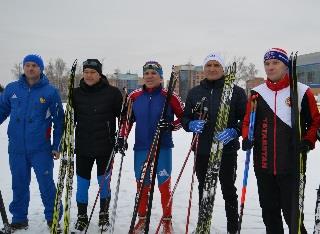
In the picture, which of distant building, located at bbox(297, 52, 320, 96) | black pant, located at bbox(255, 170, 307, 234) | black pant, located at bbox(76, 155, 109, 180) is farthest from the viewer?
distant building, located at bbox(297, 52, 320, 96)

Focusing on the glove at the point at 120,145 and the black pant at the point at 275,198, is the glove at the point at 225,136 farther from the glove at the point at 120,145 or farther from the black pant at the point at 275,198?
the glove at the point at 120,145

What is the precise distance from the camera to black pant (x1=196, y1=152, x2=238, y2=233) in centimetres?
388

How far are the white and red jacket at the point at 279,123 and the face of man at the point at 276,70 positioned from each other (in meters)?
0.05

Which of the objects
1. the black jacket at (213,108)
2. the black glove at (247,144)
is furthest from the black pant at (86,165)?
the black glove at (247,144)

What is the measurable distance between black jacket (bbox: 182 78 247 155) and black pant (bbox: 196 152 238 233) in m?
0.09

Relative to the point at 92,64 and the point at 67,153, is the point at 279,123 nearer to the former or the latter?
the point at 92,64

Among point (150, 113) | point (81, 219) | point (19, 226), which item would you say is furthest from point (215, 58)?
point (19, 226)

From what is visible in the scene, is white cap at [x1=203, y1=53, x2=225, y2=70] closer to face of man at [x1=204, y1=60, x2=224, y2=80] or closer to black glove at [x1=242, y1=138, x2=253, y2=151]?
face of man at [x1=204, y1=60, x2=224, y2=80]

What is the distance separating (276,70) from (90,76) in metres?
2.12

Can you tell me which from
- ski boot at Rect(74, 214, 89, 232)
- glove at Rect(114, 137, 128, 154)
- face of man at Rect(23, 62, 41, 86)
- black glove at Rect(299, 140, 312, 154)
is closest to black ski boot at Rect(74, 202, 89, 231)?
ski boot at Rect(74, 214, 89, 232)

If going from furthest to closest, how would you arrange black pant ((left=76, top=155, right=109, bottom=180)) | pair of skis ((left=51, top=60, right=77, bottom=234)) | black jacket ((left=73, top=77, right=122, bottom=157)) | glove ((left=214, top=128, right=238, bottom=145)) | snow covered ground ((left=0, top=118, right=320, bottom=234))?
snow covered ground ((left=0, top=118, right=320, bottom=234))
black pant ((left=76, top=155, right=109, bottom=180))
black jacket ((left=73, top=77, right=122, bottom=157))
pair of skis ((left=51, top=60, right=77, bottom=234))
glove ((left=214, top=128, right=238, bottom=145))

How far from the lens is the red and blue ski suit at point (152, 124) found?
164 inches

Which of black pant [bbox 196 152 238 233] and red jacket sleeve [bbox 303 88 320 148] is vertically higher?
red jacket sleeve [bbox 303 88 320 148]

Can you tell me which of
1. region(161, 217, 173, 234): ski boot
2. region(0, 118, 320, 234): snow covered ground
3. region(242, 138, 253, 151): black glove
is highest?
region(242, 138, 253, 151): black glove
